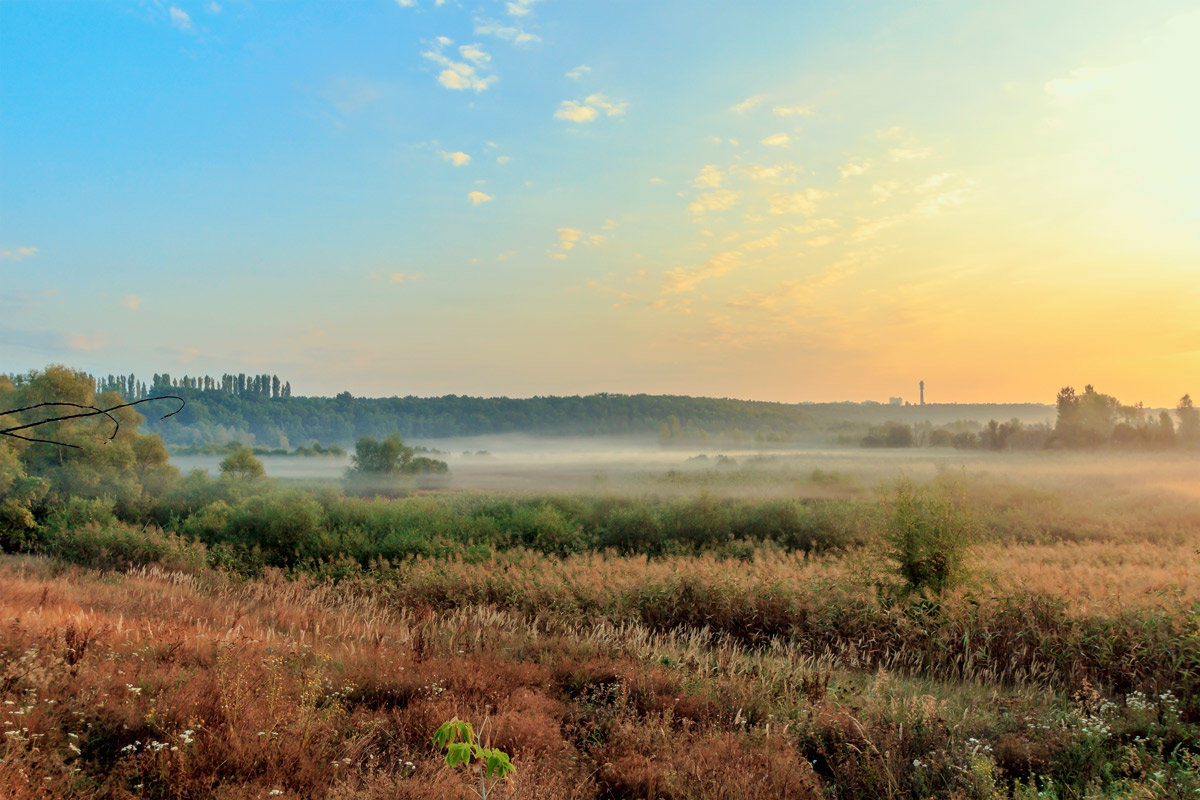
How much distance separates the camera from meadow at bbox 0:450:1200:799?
18.2ft

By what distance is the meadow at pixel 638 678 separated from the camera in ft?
18.2

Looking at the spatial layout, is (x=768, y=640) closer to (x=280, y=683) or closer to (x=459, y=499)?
(x=280, y=683)

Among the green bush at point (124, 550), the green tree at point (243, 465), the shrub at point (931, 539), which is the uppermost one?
the shrub at point (931, 539)

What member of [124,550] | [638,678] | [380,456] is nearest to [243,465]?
[380,456]

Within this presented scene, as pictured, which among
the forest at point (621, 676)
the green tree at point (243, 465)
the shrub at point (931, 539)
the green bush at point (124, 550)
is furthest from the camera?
the green tree at point (243, 465)

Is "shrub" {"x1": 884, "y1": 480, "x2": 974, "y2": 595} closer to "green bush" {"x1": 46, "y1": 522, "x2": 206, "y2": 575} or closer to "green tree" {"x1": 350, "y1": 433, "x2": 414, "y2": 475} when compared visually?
"green bush" {"x1": 46, "y1": 522, "x2": 206, "y2": 575}

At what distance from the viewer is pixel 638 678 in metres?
8.28

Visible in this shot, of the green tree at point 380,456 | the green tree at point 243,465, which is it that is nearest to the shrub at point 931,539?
the green tree at point 243,465

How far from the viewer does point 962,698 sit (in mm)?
9336

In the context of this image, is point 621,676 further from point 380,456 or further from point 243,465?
point 380,456

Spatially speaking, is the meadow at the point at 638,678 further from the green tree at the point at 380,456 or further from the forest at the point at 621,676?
the green tree at the point at 380,456

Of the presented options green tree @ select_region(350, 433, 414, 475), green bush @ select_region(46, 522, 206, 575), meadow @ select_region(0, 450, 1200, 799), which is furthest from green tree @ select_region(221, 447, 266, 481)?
meadow @ select_region(0, 450, 1200, 799)

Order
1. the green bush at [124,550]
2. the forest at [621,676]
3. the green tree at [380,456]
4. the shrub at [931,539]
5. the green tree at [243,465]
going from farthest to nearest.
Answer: the green tree at [380,456] → the green tree at [243,465] → the green bush at [124,550] → the shrub at [931,539] → the forest at [621,676]

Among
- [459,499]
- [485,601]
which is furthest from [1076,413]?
[485,601]
